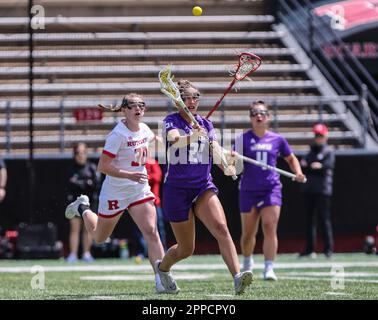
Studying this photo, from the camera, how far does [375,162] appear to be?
2047cm

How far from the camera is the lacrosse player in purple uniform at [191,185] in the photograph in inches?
420

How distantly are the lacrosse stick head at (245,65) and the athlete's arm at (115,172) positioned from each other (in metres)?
1.27

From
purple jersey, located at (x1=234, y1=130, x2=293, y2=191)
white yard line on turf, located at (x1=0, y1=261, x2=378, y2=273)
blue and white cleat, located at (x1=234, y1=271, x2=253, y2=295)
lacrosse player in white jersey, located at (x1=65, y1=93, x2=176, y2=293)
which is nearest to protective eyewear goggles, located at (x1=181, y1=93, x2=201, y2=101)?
lacrosse player in white jersey, located at (x1=65, y1=93, x2=176, y2=293)

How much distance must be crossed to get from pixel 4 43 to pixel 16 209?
16.1 ft

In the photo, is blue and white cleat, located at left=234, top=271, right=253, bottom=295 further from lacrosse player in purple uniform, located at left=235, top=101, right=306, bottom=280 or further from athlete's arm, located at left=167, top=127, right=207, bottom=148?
lacrosse player in purple uniform, located at left=235, top=101, right=306, bottom=280

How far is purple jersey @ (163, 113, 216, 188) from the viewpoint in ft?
35.1

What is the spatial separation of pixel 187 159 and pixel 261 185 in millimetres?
3268

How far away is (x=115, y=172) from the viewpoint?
36.8 ft

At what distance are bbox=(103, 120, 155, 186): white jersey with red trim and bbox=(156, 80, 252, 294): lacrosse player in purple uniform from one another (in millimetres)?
711

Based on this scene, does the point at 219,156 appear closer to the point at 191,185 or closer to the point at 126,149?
the point at 191,185

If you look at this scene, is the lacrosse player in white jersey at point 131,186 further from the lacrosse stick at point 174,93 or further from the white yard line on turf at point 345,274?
the white yard line on turf at point 345,274

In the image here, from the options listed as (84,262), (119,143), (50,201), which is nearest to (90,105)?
(50,201)
